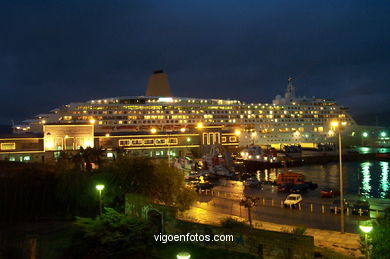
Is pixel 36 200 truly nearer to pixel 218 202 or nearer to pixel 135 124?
pixel 218 202

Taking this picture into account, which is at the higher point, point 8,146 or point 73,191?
point 8,146

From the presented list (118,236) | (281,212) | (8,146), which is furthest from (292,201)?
(8,146)

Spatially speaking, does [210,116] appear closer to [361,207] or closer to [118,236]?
[361,207]

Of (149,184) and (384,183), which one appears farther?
(384,183)

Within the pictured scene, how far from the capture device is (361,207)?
14.7 metres

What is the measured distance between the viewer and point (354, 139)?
6178 cm

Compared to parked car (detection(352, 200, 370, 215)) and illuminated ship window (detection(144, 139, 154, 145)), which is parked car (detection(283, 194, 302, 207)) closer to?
parked car (detection(352, 200, 370, 215))

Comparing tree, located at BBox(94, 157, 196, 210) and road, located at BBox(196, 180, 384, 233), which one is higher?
tree, located at BBox(94, 157, 196, 210)

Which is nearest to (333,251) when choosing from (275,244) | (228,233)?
(275,244)

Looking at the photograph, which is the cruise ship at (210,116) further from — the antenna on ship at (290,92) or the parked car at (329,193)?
the parked car at (329,193)

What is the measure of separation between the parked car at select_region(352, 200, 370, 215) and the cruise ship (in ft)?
116

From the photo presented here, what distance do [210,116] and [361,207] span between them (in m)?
45.3

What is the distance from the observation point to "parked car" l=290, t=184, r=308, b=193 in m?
20.5

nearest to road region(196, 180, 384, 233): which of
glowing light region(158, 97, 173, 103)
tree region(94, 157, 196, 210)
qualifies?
tree region(94, 157, 196, 210)
